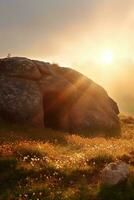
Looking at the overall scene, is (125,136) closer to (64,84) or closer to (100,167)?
(64,84)

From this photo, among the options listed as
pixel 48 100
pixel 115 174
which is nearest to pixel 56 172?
pixel 115 174

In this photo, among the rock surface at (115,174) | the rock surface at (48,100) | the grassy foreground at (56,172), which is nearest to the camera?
the grassy foreground at (56,172)

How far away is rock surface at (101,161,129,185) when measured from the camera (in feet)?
68.4

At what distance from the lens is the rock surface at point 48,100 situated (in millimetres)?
41719

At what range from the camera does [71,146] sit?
33.1 metres

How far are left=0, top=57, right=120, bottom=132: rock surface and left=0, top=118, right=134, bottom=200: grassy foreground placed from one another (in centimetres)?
894

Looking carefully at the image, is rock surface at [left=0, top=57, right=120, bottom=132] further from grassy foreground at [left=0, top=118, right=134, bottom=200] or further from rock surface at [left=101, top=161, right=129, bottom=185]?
rock surface at [left=101, top=161, right=129, bottom=185]

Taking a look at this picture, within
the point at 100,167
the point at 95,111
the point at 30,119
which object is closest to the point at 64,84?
the point at 95,111

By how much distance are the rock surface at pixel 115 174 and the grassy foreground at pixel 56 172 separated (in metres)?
0.29

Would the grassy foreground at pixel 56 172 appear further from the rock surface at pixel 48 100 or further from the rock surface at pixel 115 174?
the rock surface at pixel 48 100

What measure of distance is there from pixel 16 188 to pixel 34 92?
75.0ft

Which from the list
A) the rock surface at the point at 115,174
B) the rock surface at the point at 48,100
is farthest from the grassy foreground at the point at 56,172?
the rock surface at the point at 48,100

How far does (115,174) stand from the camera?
21000 millimetres

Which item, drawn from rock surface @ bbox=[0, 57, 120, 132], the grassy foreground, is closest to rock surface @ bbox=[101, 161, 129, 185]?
the grassy foreground
